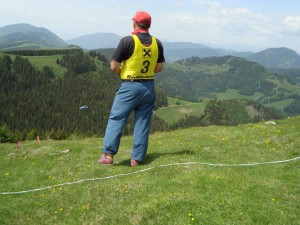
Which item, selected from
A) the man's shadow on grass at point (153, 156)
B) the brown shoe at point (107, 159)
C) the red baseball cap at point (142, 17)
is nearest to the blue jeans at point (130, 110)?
the brown shoe at point (107, 159)

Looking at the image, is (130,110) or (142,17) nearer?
(142,17)

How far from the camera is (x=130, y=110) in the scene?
1309 centimetres

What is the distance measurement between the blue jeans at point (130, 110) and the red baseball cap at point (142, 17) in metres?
2.36

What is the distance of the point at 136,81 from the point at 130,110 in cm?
121

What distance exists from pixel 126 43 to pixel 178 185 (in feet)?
17.7

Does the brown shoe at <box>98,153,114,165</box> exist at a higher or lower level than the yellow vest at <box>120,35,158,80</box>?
lower

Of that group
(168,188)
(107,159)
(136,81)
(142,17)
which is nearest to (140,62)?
(136,81)

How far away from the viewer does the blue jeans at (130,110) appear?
1279 centimetres

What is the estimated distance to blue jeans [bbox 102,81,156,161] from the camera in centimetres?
1279

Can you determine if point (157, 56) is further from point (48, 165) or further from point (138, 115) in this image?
point (48, 165)

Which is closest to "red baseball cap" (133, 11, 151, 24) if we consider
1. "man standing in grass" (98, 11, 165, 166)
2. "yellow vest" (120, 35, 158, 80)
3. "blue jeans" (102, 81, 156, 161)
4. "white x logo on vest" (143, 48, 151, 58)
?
"man standing in grass" (98, 11, 165, 166)

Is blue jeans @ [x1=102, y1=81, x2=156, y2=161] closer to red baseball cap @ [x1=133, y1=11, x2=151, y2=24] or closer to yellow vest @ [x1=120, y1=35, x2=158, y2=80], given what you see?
yellow vest @ [x1=120, y1=35, x2=158, y2=80]

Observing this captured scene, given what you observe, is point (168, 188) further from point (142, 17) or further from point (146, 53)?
A: point (142, 17)

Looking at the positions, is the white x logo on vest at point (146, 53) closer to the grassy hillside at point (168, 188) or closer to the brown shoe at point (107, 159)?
the grassy hillside at point (168, 188)
